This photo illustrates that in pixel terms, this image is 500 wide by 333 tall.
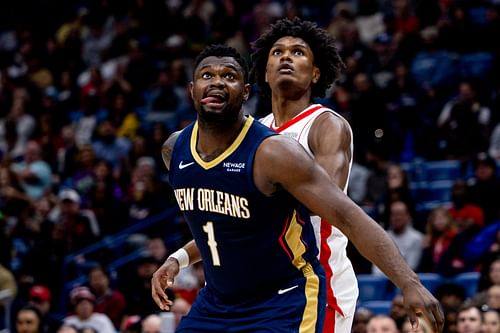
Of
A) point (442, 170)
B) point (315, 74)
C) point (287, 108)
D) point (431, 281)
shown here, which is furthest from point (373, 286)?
point (287, 108)

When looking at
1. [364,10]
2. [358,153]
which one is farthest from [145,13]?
[358,153]

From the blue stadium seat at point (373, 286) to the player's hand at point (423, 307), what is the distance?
7008 millimetres

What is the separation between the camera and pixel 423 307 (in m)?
4.61

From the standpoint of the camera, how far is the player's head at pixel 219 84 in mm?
5355

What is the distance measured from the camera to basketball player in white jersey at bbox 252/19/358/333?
6020 mm

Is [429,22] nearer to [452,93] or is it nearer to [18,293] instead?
[452,93]

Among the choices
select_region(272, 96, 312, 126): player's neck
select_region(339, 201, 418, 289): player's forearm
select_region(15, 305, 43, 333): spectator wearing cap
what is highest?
select_region(272, 96, 312, 126): player's neck

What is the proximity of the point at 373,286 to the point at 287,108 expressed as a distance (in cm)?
555

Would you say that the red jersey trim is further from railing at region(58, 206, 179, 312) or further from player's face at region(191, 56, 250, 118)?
railing at region(58, 206, 179, 312)

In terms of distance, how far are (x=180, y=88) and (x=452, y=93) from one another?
4288mm

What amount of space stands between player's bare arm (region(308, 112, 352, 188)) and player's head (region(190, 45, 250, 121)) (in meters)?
0.72

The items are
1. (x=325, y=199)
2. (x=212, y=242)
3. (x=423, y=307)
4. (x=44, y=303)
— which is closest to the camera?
(x=423, y=307)

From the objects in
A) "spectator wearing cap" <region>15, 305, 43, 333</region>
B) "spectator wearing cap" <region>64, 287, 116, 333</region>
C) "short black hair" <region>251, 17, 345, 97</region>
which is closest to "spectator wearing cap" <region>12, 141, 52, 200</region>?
"spectator wearing cap" <region>64, 287, 116, 333</region>

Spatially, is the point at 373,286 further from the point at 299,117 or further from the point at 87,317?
the point at 299,117
